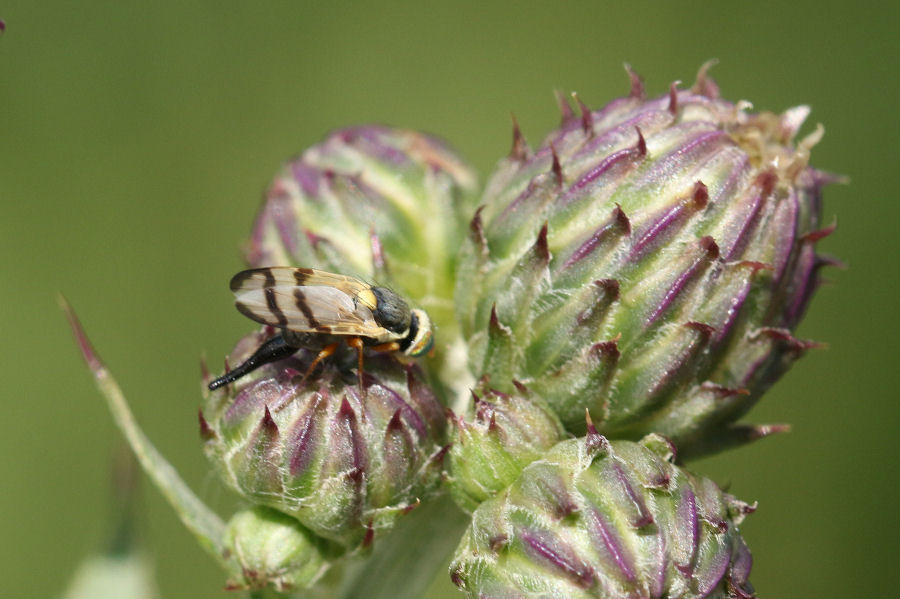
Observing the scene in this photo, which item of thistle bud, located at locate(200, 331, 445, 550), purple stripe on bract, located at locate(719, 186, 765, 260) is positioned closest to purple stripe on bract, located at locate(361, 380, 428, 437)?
thistle bud, located at locate(200, 331, 445, 550)

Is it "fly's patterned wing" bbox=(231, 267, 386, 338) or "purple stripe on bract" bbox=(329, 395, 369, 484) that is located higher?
"fly's patterned wing" bbox=(231, 267, 386, 338)

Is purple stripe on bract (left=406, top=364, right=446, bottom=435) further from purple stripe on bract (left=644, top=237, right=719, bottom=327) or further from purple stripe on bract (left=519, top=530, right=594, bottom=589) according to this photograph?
purple stripe on bract (left=644, top=237, right=719, bottom=327)

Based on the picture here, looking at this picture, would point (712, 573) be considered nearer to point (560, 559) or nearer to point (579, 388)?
point (560, 559)

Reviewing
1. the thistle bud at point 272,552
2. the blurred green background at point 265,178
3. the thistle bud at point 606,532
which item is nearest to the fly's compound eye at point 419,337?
the thistle bud at point 606,532

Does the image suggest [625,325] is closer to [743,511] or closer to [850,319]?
[743,511]

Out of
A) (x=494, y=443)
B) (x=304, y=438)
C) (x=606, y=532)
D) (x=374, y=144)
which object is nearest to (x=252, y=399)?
(x=304, y=438)

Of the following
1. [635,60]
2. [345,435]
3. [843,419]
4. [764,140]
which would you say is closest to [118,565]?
[345,435]
